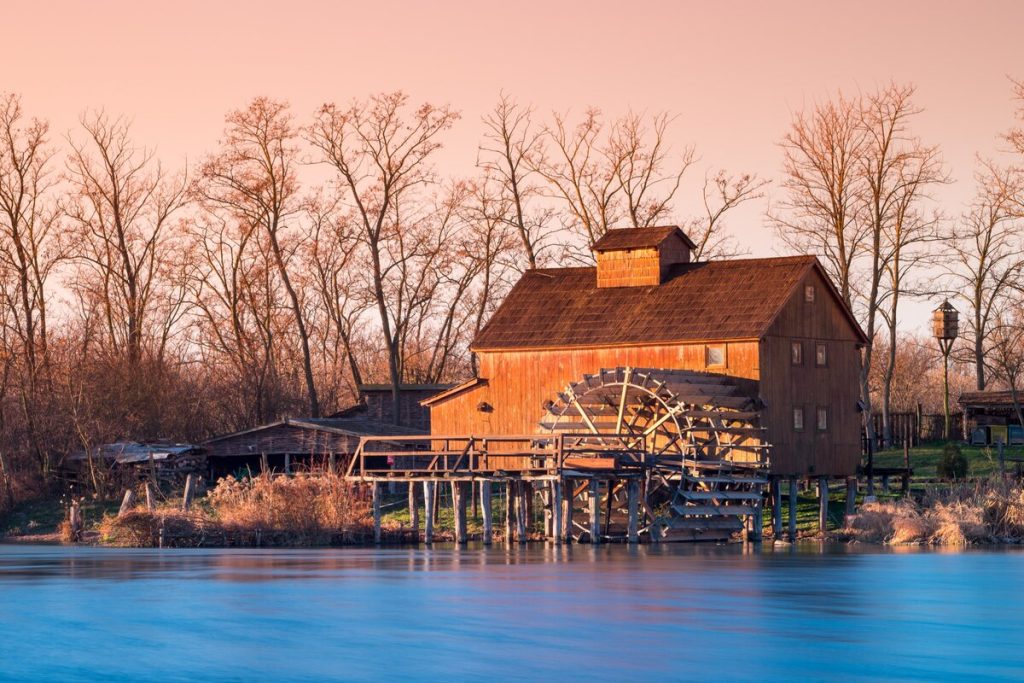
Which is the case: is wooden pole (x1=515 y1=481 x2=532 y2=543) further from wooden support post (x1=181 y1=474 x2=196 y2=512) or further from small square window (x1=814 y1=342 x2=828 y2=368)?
small square window (x1=814 y1=342 x2=828 y2=368)

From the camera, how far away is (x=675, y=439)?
51125 millimetres

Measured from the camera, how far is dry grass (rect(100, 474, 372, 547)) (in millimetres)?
50188

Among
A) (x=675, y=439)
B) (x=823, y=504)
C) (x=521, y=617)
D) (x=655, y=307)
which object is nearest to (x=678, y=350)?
(x=655, y=307)

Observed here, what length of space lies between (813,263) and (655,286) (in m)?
4.98

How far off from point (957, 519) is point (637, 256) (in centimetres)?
1361

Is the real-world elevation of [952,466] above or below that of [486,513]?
above

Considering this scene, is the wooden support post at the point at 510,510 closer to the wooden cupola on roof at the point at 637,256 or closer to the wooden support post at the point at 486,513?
the wooden support post at the point at 486,513

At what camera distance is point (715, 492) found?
4844 centimetres

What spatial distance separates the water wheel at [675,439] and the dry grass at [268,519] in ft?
20.7

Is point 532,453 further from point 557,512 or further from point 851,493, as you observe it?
point 851,493

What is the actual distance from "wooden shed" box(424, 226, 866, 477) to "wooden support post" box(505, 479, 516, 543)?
202 centimetres

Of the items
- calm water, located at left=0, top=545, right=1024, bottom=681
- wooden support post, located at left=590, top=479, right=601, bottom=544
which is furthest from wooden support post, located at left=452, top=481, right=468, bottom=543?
calm water, located at left=0, top=545, right=1024, bottom=681

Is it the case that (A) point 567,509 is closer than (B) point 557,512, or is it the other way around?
(B) point 557,512

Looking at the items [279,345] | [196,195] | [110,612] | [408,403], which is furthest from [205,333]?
[110,612]
